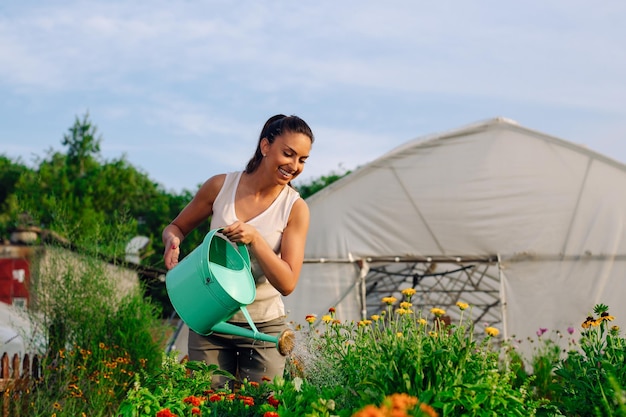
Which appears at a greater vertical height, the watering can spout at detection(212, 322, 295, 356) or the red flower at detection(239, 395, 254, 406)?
the watering can spout at detection(212, 322, 295, 356)

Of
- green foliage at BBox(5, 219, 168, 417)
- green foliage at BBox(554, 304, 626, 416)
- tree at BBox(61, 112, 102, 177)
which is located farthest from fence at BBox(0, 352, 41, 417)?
tree at BBox(61, 112, 102, 177)

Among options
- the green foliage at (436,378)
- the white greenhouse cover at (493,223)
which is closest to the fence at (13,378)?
the green foliage at (436,378)

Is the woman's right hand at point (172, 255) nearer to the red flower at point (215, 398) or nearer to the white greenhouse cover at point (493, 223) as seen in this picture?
the red flower at point (215, 398)

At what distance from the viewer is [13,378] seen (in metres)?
5.06

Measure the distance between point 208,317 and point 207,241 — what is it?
0.29 metres

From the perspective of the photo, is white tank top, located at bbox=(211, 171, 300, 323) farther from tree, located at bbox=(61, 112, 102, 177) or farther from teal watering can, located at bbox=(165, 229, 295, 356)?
tree, located at bbox=(61, 112, 102, 177)

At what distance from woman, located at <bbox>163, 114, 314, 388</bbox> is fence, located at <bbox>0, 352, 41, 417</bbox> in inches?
81.1

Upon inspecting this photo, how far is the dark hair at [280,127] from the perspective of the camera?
9.84ft

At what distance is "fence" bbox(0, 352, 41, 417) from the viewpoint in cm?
467

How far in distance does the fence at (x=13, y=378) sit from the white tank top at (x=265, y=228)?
2195 mm

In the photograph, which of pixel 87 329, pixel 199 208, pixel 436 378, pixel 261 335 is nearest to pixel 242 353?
pixel 261 335

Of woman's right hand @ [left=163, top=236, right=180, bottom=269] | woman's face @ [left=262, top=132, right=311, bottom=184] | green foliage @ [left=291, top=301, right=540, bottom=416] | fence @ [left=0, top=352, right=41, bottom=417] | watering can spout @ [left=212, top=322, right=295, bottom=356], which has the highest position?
woman's face @ [left=262, top=132, right=311, bottom=184]

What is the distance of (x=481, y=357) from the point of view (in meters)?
2.38

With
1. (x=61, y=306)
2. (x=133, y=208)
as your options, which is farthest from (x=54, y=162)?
(x=61, y=306)
